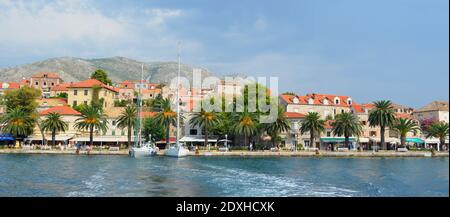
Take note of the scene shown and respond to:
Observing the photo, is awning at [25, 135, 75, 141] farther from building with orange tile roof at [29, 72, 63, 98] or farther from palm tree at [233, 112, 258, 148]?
building with orange tile roof at [29, 72, 63, 98]

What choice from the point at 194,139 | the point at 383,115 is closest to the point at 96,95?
the point at 194,139

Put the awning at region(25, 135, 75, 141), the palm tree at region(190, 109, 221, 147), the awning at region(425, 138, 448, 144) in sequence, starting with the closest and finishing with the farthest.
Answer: the palm tree at region(190, 109, 221, 147), the awning at region(25, 135, 75, 141), the awning at region(425, 138, 448, 144)

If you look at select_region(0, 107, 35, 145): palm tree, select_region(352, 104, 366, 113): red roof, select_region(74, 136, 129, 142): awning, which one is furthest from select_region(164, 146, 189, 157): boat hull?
select_region(352, 104, 366, 113): red roof

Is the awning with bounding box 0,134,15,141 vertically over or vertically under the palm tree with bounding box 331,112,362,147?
under

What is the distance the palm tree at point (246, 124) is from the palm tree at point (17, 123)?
106 ft

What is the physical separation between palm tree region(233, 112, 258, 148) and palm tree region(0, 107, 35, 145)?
3223 cm

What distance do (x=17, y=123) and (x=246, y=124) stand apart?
3445 centimetres

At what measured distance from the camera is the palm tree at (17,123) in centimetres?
6488

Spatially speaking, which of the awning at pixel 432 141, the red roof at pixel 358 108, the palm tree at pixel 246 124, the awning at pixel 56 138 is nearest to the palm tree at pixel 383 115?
the awning at pixel 432 141

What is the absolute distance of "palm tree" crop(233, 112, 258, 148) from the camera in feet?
207

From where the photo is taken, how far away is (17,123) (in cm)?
6525

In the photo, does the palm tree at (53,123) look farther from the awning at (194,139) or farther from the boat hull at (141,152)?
the awning at (194,139)
